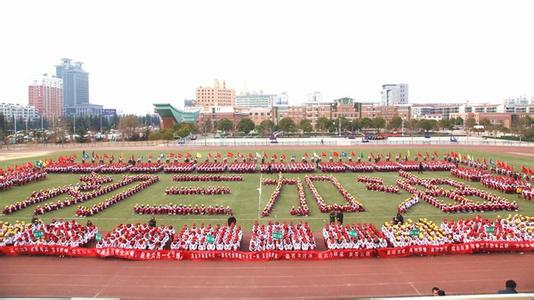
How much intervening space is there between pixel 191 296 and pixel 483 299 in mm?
9444

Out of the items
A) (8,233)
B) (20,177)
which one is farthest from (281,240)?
(20,177)

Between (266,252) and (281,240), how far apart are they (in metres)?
0.85

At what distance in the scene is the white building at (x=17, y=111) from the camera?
155 m

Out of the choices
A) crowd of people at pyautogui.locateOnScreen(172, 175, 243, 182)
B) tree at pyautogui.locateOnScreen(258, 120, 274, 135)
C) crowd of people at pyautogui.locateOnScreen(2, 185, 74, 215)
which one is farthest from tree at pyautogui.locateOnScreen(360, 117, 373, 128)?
crowd of people at pyautogui.locateOnScreen(2, 185, 74, 215)

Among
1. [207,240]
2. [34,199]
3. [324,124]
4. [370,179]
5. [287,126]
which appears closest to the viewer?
[207,240]

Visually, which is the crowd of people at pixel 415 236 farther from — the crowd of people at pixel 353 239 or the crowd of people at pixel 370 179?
the crowd of people at pixel 370 179

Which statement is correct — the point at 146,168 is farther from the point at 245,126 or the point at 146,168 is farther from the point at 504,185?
the point at 245,126

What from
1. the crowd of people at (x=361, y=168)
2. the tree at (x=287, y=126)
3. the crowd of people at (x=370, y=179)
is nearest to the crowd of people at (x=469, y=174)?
the crowd of people at (x=370, y=179)

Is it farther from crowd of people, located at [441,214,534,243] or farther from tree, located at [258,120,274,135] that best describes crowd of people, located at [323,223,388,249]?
tree, located at [258,120,274,135]

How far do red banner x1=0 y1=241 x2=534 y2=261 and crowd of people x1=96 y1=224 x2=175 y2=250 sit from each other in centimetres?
23

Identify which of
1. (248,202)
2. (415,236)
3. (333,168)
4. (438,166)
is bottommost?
(248,202)

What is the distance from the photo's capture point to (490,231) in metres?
17.0

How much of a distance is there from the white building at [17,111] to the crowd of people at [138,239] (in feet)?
516

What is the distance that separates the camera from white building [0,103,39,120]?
155413 millimetres
